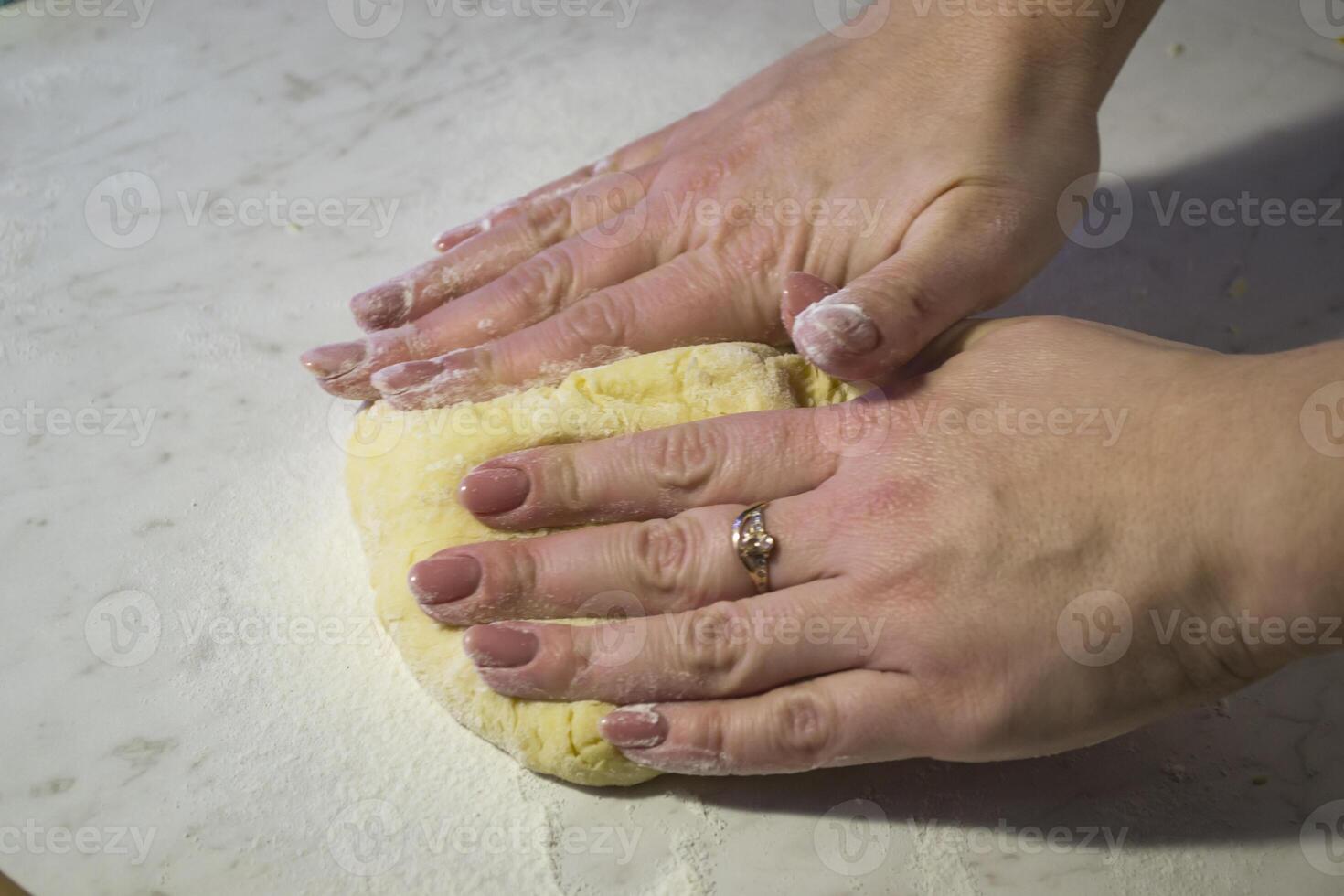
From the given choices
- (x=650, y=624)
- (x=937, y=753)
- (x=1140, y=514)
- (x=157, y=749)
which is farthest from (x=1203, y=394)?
(x=157, y=749)

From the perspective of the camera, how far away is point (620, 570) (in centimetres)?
165

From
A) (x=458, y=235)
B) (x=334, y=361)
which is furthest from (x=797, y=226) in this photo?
(x=334, y=361)

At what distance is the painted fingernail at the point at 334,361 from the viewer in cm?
200

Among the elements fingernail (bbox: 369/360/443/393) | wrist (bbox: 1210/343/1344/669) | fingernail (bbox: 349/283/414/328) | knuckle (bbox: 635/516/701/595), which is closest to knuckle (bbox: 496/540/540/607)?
knuckle (bbox: 635/516/701/595)

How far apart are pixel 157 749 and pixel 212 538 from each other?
45 cm

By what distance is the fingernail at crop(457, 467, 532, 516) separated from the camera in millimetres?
1707

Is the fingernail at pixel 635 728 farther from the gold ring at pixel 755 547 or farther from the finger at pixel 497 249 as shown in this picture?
the finger at pixel 497 249

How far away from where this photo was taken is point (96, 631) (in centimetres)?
198

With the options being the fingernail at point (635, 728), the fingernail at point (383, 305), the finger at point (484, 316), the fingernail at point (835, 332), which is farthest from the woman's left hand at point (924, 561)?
the fingernail at point (383, 305)

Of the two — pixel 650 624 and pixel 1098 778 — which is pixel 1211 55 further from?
pixel 650 624

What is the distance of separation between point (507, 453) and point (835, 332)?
614mm

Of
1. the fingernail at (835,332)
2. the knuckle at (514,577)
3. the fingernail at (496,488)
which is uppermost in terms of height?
the fingernail at (835,332)

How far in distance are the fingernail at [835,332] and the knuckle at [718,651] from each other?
0.45 metres

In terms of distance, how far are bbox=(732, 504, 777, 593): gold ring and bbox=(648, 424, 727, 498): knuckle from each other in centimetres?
11
